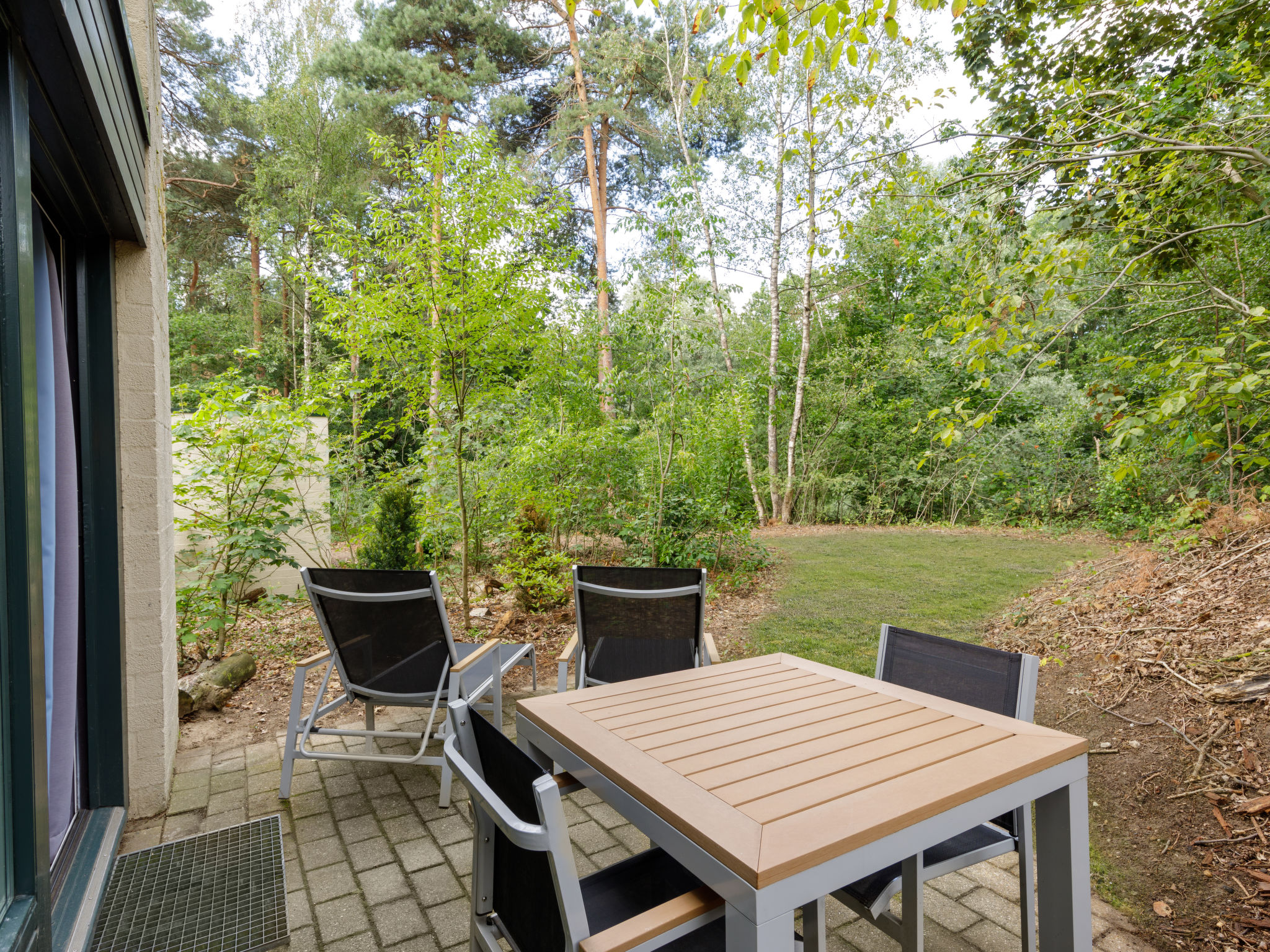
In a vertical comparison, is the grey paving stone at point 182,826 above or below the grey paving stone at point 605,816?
above

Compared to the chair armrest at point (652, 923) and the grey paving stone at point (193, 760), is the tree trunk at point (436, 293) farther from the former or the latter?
the chair armrest at point (652, 923)

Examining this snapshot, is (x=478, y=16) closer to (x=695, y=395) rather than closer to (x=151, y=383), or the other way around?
(x=695, y=395)

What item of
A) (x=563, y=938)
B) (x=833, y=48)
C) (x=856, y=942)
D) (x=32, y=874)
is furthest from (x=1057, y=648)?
(x=32, y=874)

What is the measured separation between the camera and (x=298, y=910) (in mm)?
1941

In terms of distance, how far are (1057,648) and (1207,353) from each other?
2290 mm

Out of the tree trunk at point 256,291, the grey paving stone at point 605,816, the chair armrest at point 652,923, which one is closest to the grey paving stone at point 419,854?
the grey paving stone at point 605,816

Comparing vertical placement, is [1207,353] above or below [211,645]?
above

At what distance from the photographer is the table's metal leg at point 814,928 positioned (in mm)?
1282

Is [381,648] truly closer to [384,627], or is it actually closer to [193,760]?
[384,627]

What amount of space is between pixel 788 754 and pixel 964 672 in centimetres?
79

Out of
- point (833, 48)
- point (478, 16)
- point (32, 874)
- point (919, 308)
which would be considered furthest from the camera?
point (919, 308)

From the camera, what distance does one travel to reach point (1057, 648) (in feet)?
13.4

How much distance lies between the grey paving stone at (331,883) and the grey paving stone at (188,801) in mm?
784

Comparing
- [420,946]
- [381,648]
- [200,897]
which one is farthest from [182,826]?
[420,946]
